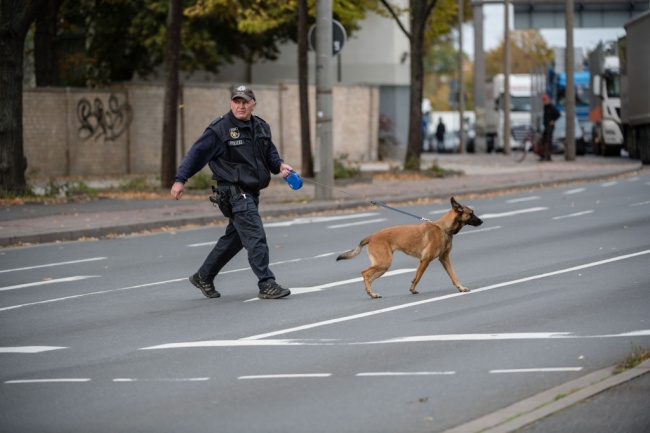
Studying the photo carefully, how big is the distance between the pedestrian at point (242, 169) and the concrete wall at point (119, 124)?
2196 centimetres

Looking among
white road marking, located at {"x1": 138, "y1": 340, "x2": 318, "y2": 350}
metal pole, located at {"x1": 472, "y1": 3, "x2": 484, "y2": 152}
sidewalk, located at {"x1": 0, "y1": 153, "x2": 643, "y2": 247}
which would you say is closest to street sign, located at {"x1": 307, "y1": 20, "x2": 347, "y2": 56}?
sidewalk, located at {"x1": 0, "y1": 153, "x2": 643, "y2": 247}

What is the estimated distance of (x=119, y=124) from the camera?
128ft

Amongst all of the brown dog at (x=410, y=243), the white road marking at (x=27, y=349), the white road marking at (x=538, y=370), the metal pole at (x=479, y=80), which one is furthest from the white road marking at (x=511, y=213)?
the metal pole at (x=479, y=80)

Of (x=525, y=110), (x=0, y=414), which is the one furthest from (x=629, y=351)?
(x=525, y=110)

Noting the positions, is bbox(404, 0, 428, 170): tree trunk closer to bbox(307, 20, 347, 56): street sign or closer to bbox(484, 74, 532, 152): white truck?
bbox(307, 20, 347, 56): street sign

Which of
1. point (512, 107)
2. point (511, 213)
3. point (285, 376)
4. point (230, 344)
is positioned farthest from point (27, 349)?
point (512, 107)

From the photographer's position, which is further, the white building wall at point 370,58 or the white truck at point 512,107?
the white truck at point 512,107

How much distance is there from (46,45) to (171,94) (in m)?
9.47

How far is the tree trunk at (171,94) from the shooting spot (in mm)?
28562

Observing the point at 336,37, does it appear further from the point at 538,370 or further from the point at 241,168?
the point at 538,370

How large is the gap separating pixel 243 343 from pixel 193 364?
85 cm

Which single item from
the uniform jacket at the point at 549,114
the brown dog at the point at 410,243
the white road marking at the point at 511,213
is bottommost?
the white road marking at the point at 511,213

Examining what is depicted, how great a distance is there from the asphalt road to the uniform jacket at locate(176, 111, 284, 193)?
1.12 meters

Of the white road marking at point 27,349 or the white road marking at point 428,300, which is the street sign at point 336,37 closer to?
the white road marking at point 428,300
